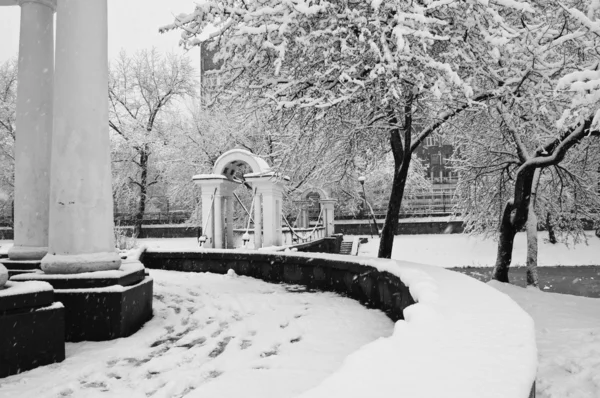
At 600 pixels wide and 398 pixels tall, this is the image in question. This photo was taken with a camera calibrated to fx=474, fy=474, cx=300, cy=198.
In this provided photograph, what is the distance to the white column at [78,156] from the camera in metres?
→ 5.39

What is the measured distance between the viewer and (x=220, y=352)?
462cm

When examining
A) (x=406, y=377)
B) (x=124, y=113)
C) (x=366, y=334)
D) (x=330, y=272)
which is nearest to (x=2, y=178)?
(x=124, y=113)

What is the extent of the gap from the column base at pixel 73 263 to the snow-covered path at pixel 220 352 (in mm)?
824

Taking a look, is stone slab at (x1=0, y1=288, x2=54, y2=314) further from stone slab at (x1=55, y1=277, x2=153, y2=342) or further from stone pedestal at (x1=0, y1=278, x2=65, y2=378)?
stone slab at (x1=55, y1=277, x2=153, y2=342)

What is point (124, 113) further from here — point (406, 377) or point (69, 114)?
point (406, 377)

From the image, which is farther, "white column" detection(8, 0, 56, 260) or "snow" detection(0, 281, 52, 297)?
"white column" detection(8, 0, 56, 260)

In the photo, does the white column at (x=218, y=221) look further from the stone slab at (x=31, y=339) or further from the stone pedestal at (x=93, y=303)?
the stone slab at (x=31, y=339)

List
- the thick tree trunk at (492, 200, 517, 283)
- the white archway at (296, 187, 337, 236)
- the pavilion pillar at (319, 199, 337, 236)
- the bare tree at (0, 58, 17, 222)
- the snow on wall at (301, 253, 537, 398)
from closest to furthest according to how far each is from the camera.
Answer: the snow on wall at (301, 253, 537, 398) → the thick tree trunk at (492, 200, 517, 283) → the white archway at (296, 187, 337, 236) → the pavilion pillar at (319, 199, 337, 236) → the bare tree at (0, 58, 17, 222)

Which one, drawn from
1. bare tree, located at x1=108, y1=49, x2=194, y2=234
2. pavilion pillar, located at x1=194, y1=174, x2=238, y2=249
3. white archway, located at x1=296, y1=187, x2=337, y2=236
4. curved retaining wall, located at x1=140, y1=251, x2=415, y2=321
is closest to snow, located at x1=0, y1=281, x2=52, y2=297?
curved retaining wall, located at x1=140, y1=251, x2=415, y2=321

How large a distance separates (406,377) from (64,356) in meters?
3.84

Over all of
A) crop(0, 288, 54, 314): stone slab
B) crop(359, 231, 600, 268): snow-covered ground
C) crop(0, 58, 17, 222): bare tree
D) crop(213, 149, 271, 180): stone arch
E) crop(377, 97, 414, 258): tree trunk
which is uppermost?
crop(0, 58, 17, 222): bare tree

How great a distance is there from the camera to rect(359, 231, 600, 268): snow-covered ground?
2730 cm

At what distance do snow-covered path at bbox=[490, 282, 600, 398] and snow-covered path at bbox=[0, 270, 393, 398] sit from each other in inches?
68.1

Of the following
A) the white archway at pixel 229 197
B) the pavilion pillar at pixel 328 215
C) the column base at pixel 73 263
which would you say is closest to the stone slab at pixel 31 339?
the column base at pixel 73 263
